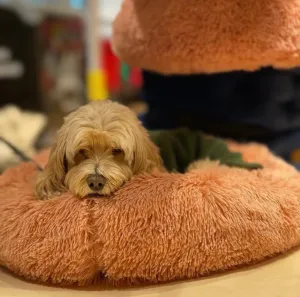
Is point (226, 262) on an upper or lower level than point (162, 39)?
lower

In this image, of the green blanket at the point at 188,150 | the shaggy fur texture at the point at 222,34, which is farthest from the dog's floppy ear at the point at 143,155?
the shaggy fur texture at the point at 222,34

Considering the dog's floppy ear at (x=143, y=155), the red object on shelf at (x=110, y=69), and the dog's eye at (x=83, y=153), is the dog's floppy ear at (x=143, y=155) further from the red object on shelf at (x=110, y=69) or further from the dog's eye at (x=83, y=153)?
the red object on shelf at (x=110, y=69)

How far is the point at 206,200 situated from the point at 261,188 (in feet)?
0.38

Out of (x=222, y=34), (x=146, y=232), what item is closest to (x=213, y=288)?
(x=146, y=232)

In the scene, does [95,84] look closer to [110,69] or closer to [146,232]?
[110,69]

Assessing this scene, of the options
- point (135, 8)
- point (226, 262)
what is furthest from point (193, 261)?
point (135, 8)

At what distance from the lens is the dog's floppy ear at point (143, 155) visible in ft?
2.79

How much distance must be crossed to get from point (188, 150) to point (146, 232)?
13.3 inches

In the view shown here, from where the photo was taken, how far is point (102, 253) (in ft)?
2.56

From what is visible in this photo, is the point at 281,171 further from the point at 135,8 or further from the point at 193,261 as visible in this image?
the point at 135,8

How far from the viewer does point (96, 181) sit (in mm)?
795

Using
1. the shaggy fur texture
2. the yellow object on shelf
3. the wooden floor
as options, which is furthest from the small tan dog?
the yellow object on shelf

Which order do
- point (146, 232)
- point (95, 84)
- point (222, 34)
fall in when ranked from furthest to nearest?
point (95, 84)
point (222, 34)
point (146, 232)

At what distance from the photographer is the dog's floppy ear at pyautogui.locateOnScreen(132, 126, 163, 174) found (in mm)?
850
